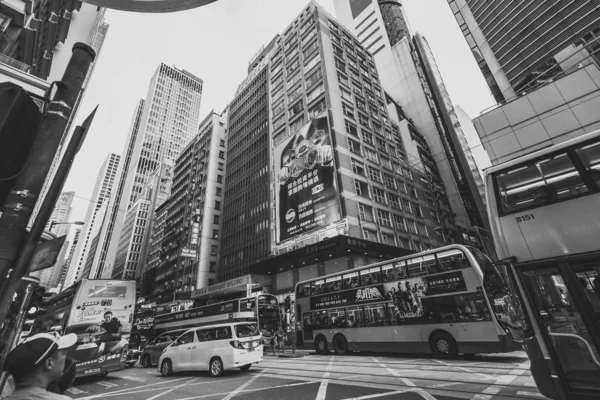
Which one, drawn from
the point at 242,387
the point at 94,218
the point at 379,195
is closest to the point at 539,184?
the point at 242,387

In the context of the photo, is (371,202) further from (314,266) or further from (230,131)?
(230,131)

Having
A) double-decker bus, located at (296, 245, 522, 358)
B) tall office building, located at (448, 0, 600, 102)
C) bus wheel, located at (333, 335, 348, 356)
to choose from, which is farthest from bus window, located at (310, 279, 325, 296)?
tall office building, located at (448, 0, 600, 102)

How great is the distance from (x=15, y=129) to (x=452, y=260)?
13168 millimetres

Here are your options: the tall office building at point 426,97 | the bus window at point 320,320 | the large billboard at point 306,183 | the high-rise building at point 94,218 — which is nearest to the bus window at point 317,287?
the bus window at point 320,320

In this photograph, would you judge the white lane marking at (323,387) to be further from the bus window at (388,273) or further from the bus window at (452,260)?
the bus window at (452,260)

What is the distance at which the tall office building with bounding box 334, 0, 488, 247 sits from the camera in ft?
194

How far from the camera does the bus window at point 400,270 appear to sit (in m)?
12.9

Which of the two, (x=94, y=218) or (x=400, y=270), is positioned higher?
(x=94, y=218)

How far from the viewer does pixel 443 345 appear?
11250 mm

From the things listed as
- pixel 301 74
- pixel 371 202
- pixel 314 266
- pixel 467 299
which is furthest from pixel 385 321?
pixel 301 74

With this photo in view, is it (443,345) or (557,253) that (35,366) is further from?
(443,345)

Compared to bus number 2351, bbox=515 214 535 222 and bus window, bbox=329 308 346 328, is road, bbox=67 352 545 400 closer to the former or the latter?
bus number 2351, bbox=515 214 535 222

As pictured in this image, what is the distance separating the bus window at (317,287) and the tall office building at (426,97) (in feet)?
135

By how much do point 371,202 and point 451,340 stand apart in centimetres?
2258
